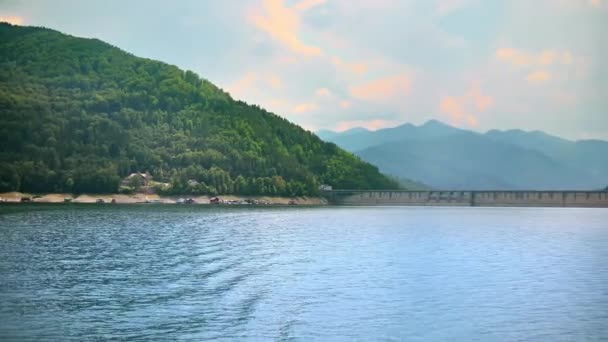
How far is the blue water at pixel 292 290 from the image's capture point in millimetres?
37906

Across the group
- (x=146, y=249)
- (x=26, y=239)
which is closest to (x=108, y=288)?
(x=146, y=249)

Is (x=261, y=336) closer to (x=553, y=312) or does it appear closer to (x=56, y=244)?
(x=553, y=312)

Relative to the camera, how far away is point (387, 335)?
3703 cm

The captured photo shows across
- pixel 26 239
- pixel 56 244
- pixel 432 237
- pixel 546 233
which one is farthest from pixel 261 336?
pixel 546 233

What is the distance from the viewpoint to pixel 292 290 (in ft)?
168

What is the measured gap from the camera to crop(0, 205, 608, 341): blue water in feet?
124

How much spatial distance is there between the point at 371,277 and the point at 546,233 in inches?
2838

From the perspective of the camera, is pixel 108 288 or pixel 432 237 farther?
pixel 432 237

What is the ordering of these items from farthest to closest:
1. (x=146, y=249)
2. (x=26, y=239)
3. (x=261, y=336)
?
(x=26, y=239) < (x=146, y=249) < (x=261, y=336)

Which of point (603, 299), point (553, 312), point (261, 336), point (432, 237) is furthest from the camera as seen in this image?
point (432, 237)

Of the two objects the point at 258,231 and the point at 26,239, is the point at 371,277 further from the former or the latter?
the point at 258,231

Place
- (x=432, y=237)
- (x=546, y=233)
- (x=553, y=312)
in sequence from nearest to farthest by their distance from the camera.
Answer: (x=553, y=312)
(x=432, y=237)
(x=546, y=233)

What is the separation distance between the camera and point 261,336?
119 feet

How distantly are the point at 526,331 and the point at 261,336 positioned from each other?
567 inches
